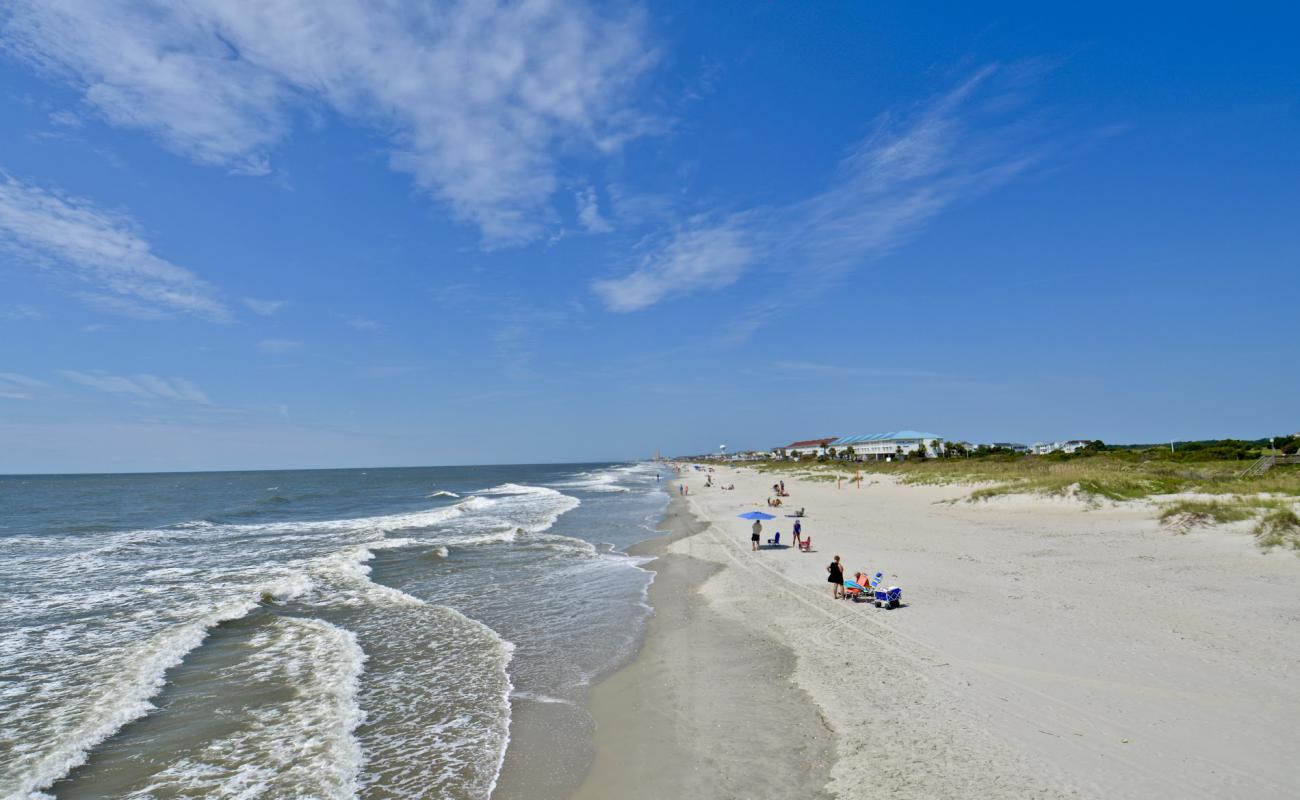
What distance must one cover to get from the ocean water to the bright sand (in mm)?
1849

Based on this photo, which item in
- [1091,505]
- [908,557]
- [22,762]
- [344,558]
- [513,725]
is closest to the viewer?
[22,762]

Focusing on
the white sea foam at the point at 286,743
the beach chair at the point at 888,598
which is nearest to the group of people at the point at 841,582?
the beach chair at the point at 888,598

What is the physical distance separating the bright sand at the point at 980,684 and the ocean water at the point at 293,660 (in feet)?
6.07

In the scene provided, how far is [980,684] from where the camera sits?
845 cm

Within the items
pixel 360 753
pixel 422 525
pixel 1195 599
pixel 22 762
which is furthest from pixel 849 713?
pixel 422 525

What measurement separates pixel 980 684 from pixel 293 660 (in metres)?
11.8

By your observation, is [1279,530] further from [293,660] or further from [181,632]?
[181,632]

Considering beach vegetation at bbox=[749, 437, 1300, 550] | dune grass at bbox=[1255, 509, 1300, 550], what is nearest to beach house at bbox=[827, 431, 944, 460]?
beach vegetation at bbox=[749, 437, 1300, 550]

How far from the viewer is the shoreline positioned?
258 inches

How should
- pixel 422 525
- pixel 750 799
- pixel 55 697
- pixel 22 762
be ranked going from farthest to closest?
pixel 422 525, pixel 55 697, pixel 22 762, pixel 750 799

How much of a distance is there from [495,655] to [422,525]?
88.0ft

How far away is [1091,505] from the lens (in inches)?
1003

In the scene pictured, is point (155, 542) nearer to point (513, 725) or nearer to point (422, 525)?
point (422, 525)

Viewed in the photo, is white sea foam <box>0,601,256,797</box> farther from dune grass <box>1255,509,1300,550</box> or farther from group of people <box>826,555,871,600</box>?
dune grass <box>1255,509,1300,550</box>
